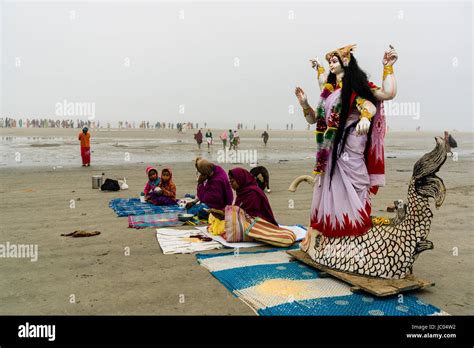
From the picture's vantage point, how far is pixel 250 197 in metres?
6.12

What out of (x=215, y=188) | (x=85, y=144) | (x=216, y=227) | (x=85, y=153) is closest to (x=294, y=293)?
(x=216, y=227)

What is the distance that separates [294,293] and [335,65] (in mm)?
2602

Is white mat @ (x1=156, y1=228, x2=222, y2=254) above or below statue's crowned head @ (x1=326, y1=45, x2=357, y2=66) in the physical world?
below

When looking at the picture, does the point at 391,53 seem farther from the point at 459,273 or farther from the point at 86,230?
the point at 86,230

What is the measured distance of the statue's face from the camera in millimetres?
4602

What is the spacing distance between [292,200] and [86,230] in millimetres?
5024

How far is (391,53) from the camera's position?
4.10 meters

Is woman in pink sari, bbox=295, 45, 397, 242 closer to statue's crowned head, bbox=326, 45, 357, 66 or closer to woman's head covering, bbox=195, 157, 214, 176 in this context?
statue's crowned head, bbox=326, 45, 357, 66

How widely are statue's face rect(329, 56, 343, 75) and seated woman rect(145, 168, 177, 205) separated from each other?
5.35 metres

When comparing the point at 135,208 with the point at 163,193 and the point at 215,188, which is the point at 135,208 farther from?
the point at 215,188

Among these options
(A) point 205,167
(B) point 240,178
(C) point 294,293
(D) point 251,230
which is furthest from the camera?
(A) point 205,167

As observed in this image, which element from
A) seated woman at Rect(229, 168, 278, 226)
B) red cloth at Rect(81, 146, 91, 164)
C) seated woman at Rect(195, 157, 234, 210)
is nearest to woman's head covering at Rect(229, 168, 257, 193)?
seated woman at Rect(229, 168, 278, 226)

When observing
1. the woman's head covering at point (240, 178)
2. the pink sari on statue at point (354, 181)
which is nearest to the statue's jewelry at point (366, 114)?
the pink sari on statue at point (354, 181)
